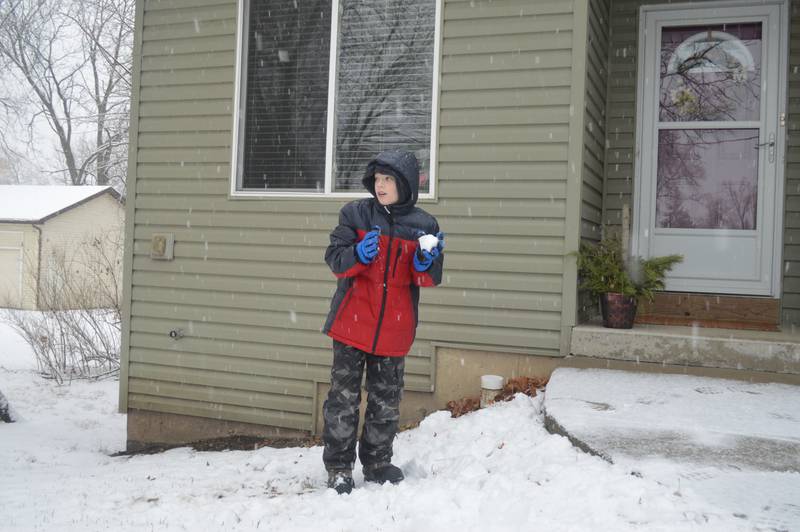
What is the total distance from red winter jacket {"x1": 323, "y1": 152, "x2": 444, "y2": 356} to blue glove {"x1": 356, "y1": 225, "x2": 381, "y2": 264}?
0.12 meters

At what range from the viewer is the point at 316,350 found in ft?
18.3

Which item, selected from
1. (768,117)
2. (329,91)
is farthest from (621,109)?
(329,91)

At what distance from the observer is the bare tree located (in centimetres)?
1842

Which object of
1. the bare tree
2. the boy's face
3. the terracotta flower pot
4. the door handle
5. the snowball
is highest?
the bare tree

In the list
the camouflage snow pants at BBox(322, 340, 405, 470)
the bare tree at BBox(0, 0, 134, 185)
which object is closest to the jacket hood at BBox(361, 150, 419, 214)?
the camouflage snow pants at BBox(322, 340, 405, 470)

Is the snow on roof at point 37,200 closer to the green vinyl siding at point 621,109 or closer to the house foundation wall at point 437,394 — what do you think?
the house foundation wall at point 437,394

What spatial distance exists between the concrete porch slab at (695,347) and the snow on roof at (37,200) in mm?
19402

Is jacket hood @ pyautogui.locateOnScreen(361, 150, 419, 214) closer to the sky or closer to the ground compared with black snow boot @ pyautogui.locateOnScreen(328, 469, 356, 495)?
closer to the sky

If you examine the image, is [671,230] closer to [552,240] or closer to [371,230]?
[552,240]

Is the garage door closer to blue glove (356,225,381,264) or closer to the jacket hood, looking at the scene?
the jacket hood

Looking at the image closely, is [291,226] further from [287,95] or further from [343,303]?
[343,303]

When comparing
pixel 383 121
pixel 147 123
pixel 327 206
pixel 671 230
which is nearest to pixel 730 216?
pixel 671 230

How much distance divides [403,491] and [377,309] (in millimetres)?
836

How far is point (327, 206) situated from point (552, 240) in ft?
5.77
